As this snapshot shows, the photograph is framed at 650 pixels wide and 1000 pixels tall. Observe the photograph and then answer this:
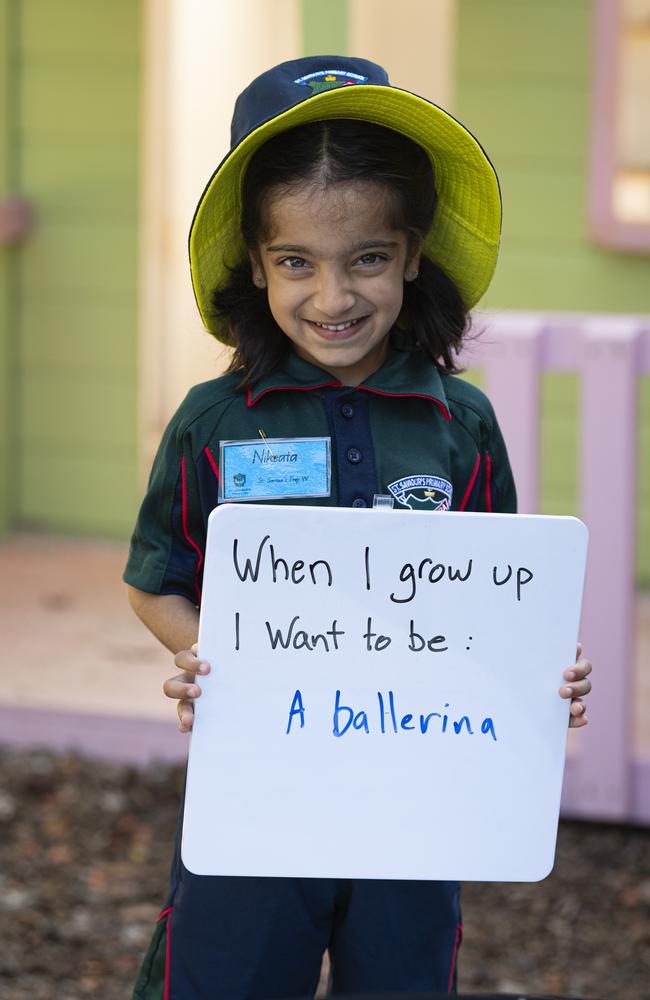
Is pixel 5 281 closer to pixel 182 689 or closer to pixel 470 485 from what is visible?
pixel 470 485

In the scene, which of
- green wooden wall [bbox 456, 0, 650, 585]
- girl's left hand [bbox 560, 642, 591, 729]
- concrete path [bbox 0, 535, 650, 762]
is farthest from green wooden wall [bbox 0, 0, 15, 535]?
girl's left hand [bbox 560, 642, 591, 729]

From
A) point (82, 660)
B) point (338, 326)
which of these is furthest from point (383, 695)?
point (82, 660)

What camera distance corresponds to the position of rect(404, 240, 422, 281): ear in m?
1.98

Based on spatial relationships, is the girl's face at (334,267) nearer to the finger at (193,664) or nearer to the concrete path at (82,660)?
the finger at (193,664)

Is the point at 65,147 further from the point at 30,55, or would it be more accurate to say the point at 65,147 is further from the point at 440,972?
the point at 440,972

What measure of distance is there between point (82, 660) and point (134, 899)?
4.31ft

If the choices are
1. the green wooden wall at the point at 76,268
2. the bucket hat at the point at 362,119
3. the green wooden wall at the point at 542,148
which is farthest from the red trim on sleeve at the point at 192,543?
the green wooden wall at the point at 76,268

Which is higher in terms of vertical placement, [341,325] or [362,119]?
[362,119]

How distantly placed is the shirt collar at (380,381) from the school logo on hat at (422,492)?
94 millimetres

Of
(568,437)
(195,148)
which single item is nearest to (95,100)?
(195,148)

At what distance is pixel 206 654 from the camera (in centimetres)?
181

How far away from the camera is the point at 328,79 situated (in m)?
1.86

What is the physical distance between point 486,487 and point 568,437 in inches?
149

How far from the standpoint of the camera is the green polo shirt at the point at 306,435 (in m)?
1.96
